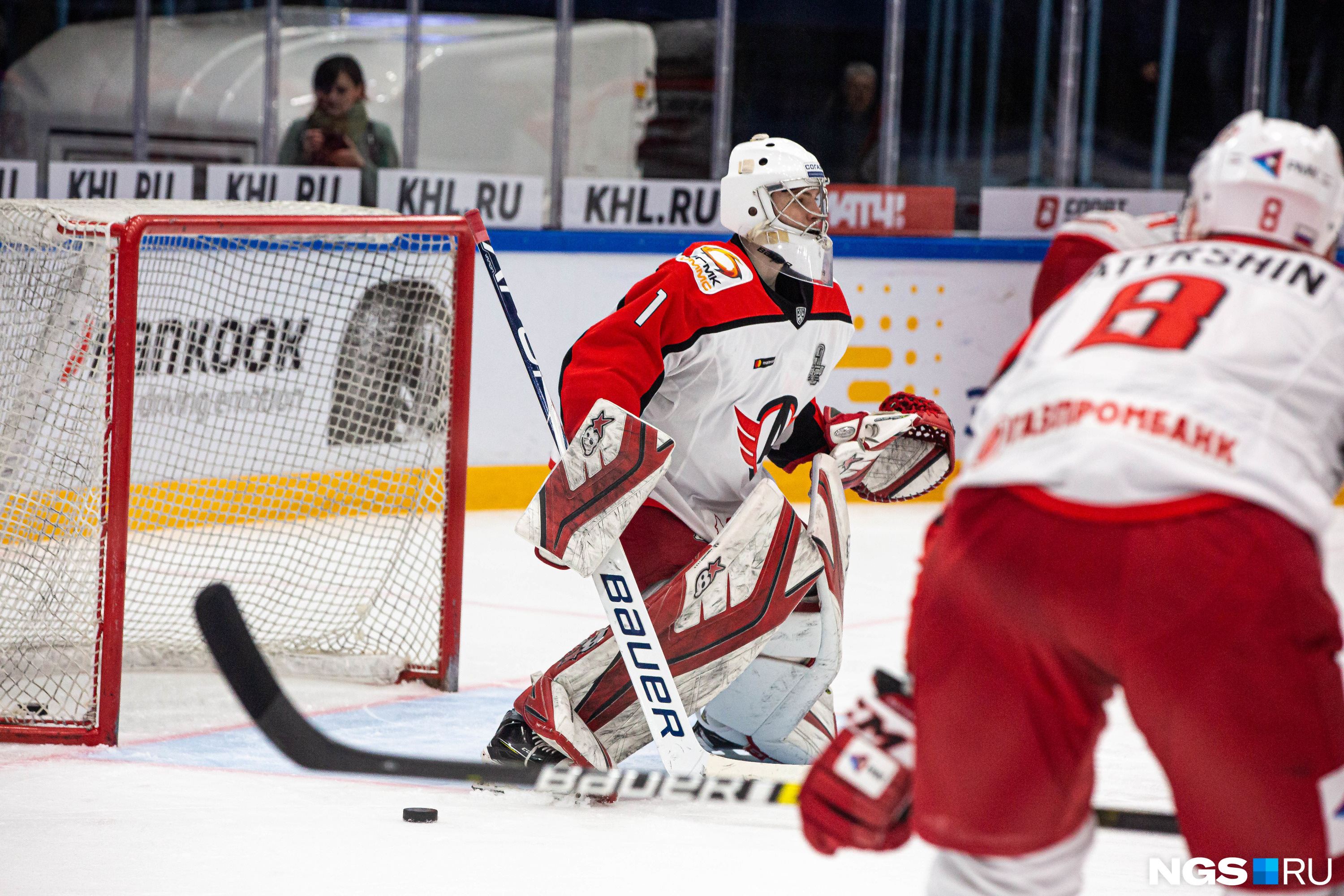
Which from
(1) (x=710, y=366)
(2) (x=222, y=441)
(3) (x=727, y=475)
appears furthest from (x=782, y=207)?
(2) (x=222, y=441)

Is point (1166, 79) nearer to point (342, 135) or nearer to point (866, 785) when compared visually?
point (342, 135)

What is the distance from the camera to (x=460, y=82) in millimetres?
6523

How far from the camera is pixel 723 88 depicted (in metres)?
6.68

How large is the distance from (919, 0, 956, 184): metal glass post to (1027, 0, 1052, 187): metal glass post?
0.41m

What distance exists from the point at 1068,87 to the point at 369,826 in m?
5.11

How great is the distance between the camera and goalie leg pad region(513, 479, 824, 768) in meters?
2.73

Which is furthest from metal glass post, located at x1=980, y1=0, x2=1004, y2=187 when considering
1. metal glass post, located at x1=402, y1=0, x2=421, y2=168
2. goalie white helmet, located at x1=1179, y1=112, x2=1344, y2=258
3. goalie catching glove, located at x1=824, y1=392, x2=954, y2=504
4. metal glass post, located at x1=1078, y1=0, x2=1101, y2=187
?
goalie white helmet, located at x1=1179, y1=112, x2=1344, y2=258

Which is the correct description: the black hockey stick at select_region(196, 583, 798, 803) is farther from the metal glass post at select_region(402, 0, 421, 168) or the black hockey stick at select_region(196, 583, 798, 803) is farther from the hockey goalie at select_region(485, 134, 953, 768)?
the metal glass post at select_region(402, 0, 421, 168)

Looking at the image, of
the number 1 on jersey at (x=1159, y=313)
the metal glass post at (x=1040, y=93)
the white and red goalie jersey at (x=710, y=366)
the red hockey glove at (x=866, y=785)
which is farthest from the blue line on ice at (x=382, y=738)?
the metal glass post at (x=1040, y=93)

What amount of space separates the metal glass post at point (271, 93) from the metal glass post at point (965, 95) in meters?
3.22

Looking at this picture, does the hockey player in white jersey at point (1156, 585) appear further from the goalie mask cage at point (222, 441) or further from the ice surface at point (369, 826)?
the goalie mask cage at point (222, 441)

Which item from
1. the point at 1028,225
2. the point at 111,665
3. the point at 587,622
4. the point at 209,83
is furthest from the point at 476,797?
the point at 1028,225

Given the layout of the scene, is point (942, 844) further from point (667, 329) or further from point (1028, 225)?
point (1028, 225)

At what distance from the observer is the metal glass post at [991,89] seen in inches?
307
